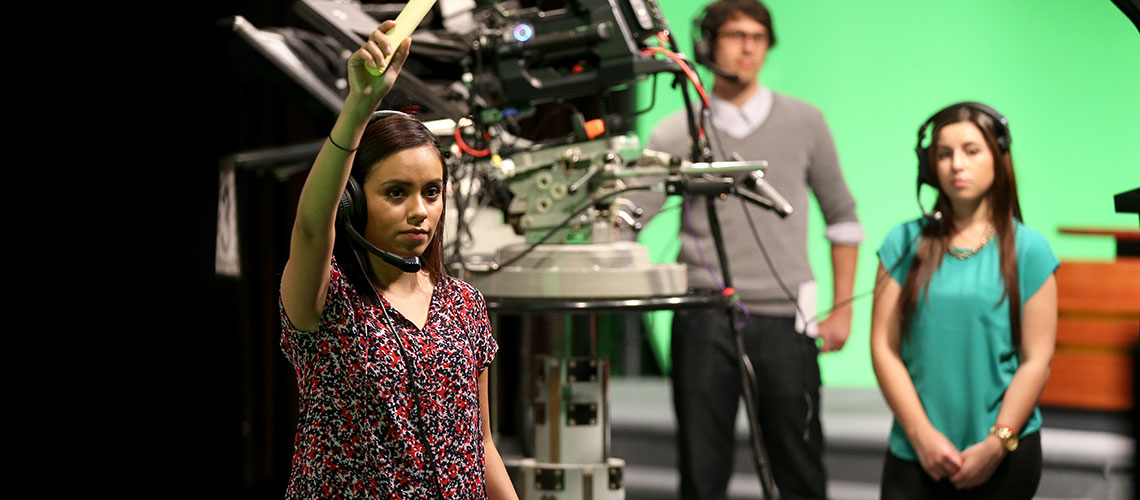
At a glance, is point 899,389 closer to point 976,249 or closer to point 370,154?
point 976,249

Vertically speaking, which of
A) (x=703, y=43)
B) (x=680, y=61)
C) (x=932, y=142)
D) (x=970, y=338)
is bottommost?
(x=970, y=338)

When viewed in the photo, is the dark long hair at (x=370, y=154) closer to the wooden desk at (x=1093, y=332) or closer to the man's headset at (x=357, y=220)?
the man's headset at (x=357, y=220)

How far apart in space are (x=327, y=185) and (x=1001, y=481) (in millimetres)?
1619

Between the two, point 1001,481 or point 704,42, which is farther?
point 704,42

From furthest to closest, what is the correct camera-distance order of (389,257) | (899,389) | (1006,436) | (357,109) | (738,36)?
(738,36) < (899,389) < (1006,436) < (389,257) < (357,109)

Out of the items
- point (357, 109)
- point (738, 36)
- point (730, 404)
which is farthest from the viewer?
point (738, 36)

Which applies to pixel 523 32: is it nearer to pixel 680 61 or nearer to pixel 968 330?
pixel 680 61

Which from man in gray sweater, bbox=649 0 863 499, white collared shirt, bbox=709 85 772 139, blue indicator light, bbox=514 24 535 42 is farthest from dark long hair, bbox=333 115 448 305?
white collared shirt, bbox=709 85 772 139

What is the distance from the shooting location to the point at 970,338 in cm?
230

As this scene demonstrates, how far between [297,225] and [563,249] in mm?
999

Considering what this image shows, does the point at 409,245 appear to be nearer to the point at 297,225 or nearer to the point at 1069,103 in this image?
the point at 297,225

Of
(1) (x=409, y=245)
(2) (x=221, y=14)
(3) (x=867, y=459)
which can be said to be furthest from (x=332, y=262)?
(3) (x=867, y=459)

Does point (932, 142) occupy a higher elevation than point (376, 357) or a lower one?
higher

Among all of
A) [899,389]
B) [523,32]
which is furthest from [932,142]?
[523,32]
